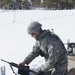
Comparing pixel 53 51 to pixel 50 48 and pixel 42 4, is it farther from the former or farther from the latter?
pixel 42 4

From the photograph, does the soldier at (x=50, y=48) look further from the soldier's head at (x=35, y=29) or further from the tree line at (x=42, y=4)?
the tree line at (x=42, y=4)

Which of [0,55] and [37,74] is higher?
Result: [37,74]

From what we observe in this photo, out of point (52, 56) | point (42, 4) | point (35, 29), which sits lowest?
point (42, 4)

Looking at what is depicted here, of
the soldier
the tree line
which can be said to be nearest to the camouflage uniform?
the soldier

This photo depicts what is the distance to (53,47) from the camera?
11.0 ft

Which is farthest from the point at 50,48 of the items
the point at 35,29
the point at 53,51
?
the point at 35,29

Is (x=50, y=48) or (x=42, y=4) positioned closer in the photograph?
(x=50, y=48)

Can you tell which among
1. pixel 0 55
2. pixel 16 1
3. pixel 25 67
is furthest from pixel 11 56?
pixel 16 1

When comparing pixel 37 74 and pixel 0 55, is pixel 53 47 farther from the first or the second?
pixel 0 55

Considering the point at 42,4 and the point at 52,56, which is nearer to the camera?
the point at 52,56

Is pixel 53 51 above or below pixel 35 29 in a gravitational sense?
below

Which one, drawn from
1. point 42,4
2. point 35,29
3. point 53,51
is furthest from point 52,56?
point 42,4

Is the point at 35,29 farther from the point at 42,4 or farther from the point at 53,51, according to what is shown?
the point at 42,4

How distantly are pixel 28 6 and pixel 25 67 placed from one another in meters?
55.0
